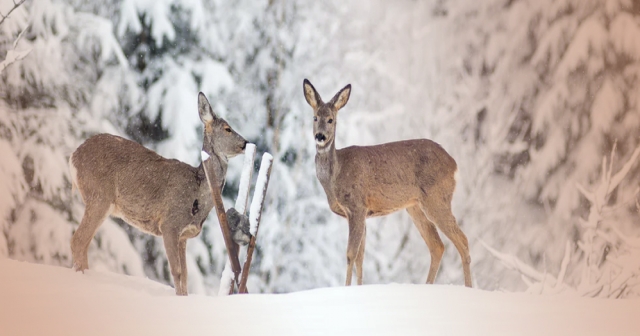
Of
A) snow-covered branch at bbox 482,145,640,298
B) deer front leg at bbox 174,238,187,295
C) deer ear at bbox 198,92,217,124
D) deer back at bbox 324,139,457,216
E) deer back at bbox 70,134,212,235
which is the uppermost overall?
deer ear at bbox 198,92,217,124

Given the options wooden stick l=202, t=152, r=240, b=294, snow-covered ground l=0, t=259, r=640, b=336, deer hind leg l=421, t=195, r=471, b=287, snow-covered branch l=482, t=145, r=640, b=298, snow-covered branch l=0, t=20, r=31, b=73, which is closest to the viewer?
snow-covered ground l=0, t=259, r=640, b=336

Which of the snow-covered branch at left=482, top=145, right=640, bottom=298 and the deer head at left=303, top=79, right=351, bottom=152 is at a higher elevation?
the deer head at left=303, top=79, right=351, bottom=152

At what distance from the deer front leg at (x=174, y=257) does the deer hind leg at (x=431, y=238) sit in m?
1.12

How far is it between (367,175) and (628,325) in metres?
1.34

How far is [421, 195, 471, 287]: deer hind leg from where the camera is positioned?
3467 mm

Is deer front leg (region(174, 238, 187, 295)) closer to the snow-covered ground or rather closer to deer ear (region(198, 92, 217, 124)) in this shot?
the snow-covered ground

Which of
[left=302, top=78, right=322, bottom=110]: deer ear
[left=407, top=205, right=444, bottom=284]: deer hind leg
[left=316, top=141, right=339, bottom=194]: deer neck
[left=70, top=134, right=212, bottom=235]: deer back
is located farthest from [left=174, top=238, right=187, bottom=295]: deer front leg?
[left=407, top=205, right=444, bottom=284]: deer hind leg

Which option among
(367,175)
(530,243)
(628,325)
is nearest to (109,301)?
(367,175)

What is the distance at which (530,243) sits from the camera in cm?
484

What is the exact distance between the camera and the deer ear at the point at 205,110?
3.41 m

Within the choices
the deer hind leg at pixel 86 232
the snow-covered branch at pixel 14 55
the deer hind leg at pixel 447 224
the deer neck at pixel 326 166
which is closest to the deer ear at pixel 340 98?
the deer neck at pixel 326 166

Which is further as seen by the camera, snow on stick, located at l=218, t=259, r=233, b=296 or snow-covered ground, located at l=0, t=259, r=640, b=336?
snow on stick, located at l=218, t=259, r=233, b=296

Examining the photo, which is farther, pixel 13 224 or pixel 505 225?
pixel 505 225

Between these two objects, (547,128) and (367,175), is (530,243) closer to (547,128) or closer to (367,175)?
(547,128)
